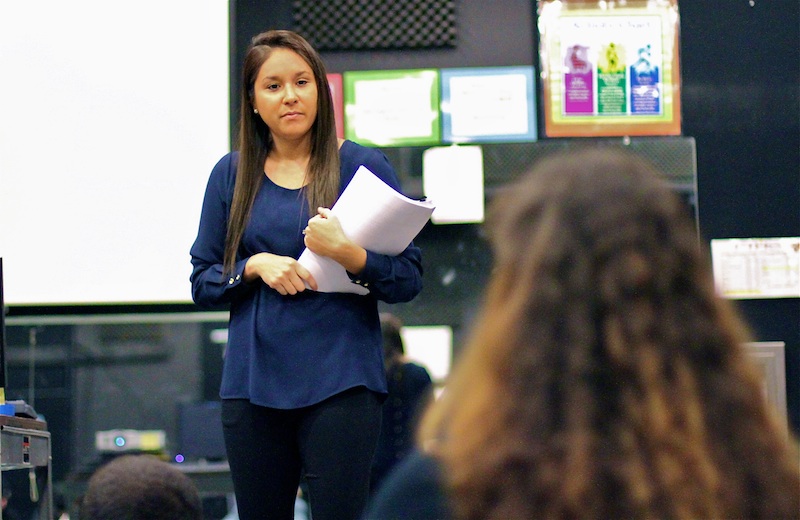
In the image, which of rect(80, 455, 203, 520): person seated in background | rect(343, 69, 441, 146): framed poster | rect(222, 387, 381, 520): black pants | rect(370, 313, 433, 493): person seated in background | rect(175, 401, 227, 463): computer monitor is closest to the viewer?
rect(80, 455, 203, 520): person seated in background

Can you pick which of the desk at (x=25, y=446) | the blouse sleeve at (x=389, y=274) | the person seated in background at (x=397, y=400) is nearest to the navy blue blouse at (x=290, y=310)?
the blouse sleeve at (x=389, y=274)

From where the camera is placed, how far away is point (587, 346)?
2.31 feet

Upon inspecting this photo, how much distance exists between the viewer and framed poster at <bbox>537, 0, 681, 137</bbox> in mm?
3637

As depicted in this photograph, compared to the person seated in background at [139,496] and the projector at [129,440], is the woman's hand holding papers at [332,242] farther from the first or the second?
the projector at [129,440]

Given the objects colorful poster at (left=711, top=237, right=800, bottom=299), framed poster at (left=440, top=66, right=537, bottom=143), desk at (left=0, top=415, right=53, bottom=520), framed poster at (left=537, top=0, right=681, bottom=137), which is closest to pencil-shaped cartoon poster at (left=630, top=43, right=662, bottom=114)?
framed poster at (left=537, top=0, right=681, bottom=137)

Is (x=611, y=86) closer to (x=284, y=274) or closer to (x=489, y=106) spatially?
(x=489, y=106)

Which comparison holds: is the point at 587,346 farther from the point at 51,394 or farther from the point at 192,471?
the point at 51,394

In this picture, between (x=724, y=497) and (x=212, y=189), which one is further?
(x=212, y=189)

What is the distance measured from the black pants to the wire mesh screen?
2123 millimetres

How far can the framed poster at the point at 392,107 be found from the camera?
3.62 metres

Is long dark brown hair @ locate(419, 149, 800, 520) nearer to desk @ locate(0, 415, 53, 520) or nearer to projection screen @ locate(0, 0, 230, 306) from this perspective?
desk @ locate(0, 415, 53, 520)

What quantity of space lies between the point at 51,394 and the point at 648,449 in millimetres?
3218

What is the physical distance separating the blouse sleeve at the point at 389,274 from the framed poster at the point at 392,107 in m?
1.67

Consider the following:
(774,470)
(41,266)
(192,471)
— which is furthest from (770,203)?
(774,470)
